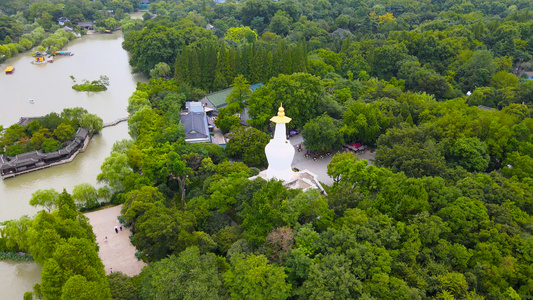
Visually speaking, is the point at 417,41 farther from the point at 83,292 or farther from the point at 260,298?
the point at 83,292

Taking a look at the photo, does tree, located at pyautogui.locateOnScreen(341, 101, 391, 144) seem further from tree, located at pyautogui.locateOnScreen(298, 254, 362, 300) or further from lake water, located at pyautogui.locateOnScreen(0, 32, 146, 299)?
lake water, located at pyautogui.locateOnScreen(0, 32, 146, 299)

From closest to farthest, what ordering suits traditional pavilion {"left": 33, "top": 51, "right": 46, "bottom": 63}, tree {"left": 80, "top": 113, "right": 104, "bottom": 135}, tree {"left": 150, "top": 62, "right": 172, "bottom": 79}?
tree {"left": 80, "top": 113, "right": 104, "bottom": 135}, tree {"left": 150, "top": 62, "right": 172, "bottom": 79}, traditional pavilion {"left": 33, "top": 51, "right": 46, "bottom": 63}

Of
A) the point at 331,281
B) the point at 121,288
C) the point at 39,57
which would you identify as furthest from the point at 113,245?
the point at 39,57

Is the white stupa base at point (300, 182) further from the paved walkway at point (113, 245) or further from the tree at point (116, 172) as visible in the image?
the tree at point (116, 172)

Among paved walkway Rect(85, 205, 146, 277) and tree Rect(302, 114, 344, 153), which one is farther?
tree Rect(302, 114, 344, 153)

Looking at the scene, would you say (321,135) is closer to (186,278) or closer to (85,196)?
(186,278)

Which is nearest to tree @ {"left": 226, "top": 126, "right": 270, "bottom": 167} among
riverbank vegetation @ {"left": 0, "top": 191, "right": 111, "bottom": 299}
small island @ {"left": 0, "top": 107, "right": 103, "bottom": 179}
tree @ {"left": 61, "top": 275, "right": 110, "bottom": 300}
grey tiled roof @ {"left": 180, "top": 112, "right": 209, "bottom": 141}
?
grey tiled roof @ {"left": 180, "top": 112, "right": 209, "bottom": 141}

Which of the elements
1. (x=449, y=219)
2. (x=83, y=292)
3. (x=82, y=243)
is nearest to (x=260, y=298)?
(x=83, y=292)

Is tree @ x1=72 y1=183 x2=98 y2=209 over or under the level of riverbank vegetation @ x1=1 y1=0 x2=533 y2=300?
under
